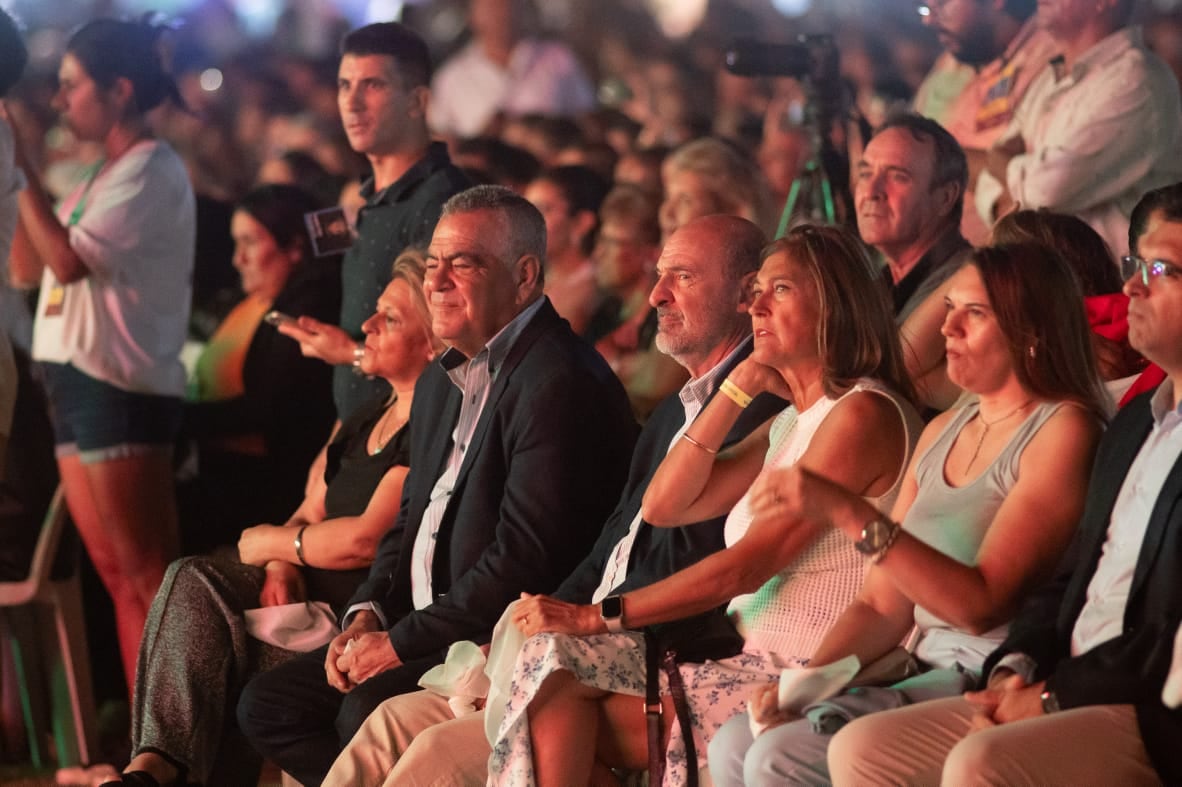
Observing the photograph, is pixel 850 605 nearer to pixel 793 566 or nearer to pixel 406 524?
pixel 793 566

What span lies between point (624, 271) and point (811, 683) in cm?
273

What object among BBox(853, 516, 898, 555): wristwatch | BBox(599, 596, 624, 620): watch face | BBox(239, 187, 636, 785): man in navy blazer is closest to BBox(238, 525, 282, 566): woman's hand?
BBox(239, 187, 636, 785): man in navy blazer

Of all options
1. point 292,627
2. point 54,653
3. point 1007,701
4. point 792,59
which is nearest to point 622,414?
point 292,627

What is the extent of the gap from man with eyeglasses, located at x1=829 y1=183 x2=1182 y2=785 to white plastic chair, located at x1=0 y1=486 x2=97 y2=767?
328 centimetres

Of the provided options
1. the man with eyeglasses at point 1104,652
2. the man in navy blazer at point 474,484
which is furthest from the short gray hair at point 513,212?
the man with eyeglasses at point 1104,652

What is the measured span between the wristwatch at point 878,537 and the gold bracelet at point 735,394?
56cm

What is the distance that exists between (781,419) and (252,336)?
2.76 m

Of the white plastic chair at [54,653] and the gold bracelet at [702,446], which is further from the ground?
the gold bracelet at [702,446]

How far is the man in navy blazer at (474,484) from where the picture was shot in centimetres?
321

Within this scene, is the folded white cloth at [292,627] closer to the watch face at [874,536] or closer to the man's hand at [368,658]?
the man's hand at [368,658]

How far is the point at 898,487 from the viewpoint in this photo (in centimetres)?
273

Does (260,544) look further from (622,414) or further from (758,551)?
(758,551)

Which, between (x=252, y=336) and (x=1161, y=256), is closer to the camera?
(x=1161, y=256)

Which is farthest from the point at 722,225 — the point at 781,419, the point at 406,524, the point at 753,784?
the point at 753,784
